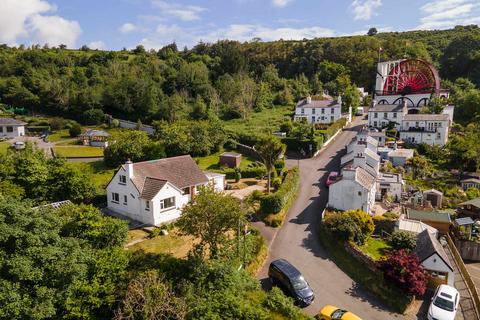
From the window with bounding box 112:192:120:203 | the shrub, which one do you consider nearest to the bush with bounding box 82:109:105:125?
the window with bounding box 112:192:120:203

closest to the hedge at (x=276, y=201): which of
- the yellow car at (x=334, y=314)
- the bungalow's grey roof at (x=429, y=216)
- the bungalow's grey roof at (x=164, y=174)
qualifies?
the bungalow's grey roof at (x=164, y=174)

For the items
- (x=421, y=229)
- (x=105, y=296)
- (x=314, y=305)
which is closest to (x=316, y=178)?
(x=421, y=229)

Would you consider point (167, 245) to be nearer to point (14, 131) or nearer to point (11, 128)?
point (14, 131)

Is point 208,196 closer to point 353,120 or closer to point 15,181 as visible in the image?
point 15,181

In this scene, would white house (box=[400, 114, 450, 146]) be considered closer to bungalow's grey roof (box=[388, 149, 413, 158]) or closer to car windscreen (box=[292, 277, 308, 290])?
bungalow's grey roof (box=[388, 149, 413, 158])

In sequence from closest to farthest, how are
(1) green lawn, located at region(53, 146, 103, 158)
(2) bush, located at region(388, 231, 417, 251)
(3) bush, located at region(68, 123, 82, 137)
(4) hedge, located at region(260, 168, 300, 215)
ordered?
1. (2) bush, located at region(388, 231, 417, 251)
2. (4) hedge, located at region(260, 168, 300, 215)
3. (1) green lawn, located at region(53, 146, 103, 158)
4. (3) bush, located at region(68, 123, 82, 137)

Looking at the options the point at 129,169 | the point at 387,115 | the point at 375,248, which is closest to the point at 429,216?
the point at 375,248

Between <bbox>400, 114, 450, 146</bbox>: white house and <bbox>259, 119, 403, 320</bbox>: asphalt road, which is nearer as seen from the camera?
<bbox>259, 119, 403, 320</bbox>: asphalt road
